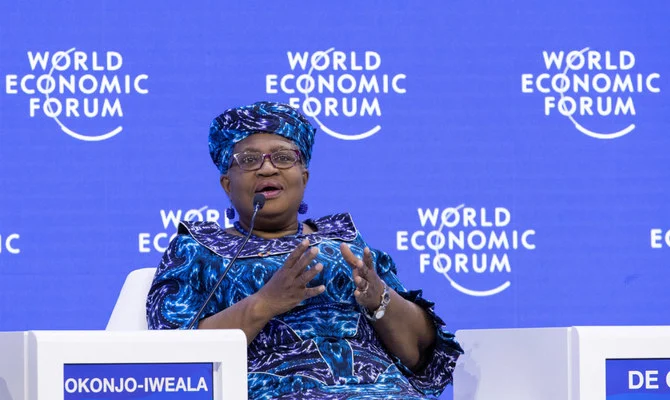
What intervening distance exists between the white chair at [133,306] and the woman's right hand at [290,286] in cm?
52

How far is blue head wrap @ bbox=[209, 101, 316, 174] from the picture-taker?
9.93ft

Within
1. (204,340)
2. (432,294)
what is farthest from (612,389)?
(432,294)

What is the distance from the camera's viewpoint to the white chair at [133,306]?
3.09 m

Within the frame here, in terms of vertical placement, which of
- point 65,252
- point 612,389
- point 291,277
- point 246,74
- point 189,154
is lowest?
point 612,389

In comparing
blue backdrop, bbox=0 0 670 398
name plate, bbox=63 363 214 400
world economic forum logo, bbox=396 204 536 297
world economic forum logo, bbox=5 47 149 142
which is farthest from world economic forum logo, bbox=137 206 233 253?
name plate, bbox=63 363 214 400

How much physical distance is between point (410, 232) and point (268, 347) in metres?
1.12

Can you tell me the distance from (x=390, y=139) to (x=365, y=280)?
123 cm

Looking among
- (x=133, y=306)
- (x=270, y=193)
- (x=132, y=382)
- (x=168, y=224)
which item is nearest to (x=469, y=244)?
(x=168, y=224)

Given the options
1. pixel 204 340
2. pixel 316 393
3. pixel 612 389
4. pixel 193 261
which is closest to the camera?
pixel 204 340

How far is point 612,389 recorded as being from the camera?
8.23 feet

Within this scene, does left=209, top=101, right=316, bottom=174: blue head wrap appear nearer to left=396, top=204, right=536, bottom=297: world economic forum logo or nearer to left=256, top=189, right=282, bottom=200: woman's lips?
left=256, top=189, right=282, bottom=200: woman's lips

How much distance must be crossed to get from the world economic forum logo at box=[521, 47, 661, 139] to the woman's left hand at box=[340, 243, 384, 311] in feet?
4.45

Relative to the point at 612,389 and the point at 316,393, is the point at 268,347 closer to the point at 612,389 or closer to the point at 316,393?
the point at 316,393

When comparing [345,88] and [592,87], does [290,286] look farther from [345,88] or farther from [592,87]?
[592,87]
